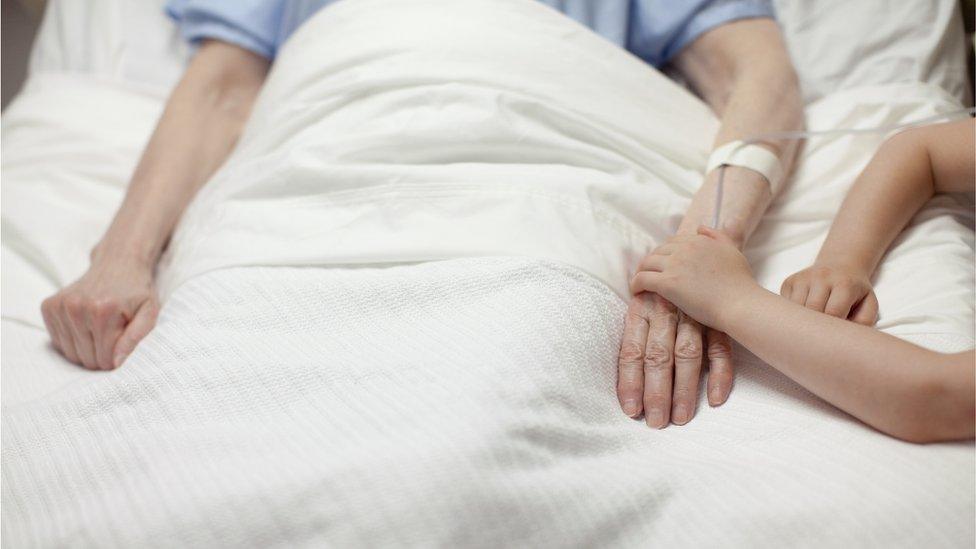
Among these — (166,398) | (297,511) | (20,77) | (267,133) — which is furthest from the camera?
(20,77)

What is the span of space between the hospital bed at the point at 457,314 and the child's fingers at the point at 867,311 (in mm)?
23

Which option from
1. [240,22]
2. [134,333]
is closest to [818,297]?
[134,333]

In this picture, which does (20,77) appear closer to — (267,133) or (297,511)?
(267,133)

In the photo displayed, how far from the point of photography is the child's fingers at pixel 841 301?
0.74 m

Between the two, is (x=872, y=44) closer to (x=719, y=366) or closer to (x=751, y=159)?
(x=751, y=159)

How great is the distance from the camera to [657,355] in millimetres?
752

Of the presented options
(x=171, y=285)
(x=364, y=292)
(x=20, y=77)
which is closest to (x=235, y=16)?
(x=171, y=285)

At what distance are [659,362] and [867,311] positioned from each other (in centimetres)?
21

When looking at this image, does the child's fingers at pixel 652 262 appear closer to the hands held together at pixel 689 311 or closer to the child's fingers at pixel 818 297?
the hands held together at pixel 689 311

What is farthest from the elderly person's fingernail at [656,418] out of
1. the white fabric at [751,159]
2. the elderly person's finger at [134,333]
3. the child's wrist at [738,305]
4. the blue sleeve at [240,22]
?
the blue sleeve at [240,22]

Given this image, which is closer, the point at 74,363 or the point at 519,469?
the point at 519,469

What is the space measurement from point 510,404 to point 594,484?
3.5 inches

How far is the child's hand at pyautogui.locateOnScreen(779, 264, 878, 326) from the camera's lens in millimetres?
745

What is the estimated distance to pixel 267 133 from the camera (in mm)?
950
